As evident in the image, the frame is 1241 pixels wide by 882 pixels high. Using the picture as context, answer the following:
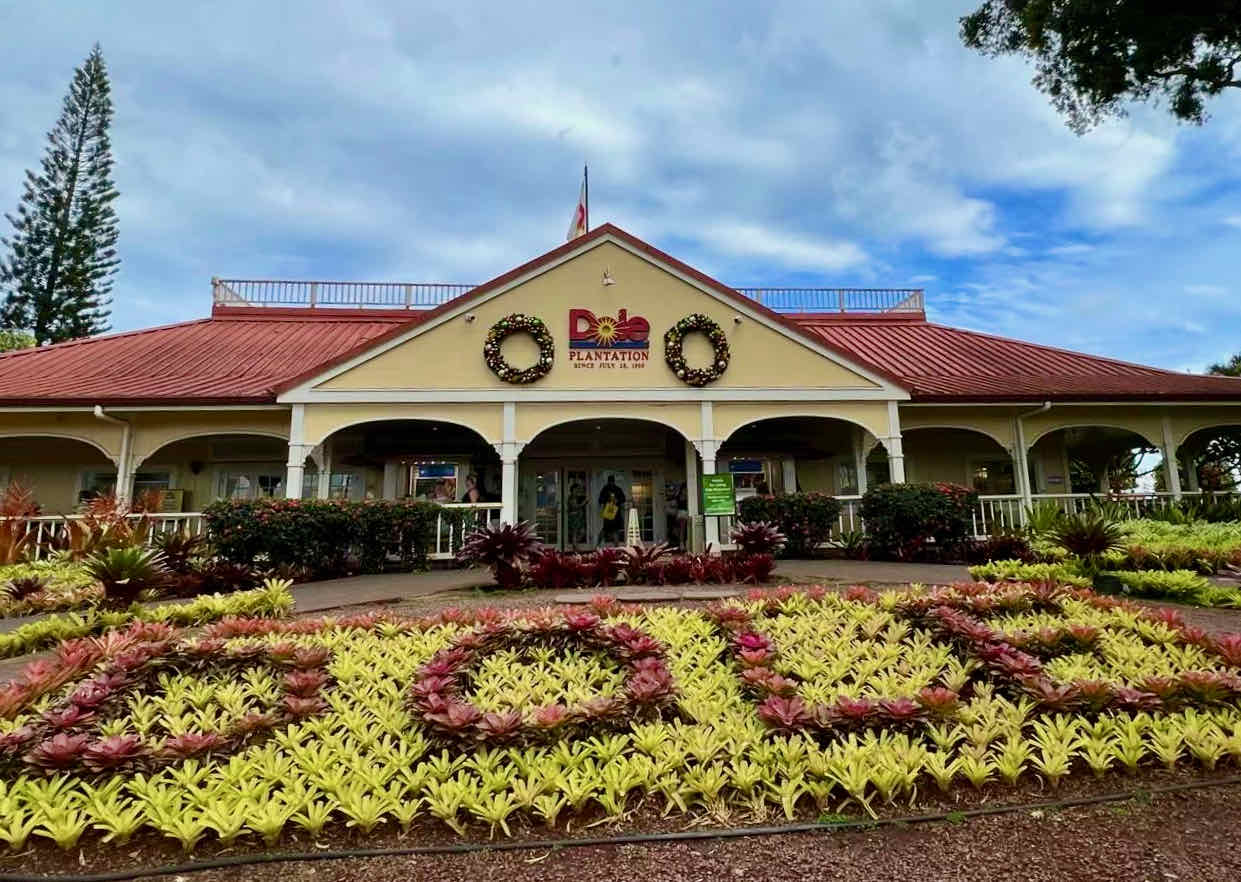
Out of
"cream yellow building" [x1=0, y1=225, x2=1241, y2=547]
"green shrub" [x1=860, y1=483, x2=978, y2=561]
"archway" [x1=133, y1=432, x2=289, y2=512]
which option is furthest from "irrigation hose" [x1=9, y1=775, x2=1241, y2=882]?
"archway" [x1=133, y1=432, x2=289, y2=512]

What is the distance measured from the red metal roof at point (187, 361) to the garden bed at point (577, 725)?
946 cm

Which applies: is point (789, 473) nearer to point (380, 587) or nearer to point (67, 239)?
point (380, 587)

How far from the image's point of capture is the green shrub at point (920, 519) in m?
10.6

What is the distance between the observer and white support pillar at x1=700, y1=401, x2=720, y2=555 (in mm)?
12477

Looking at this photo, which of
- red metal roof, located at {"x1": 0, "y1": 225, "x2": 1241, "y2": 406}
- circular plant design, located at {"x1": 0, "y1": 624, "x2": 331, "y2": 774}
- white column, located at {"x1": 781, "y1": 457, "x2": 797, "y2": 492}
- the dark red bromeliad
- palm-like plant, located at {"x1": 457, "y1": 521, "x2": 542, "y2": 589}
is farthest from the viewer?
white column, located at {"x1": 781, "y1": 457, "x2": 797, "y2": 492}

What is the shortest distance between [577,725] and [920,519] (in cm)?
880

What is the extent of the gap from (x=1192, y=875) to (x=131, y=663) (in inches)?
213

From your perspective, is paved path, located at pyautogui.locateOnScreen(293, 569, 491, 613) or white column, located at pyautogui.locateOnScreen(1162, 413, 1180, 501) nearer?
paved path, located at pyautogui.locateOnScreen(293, 569, 491, 613)

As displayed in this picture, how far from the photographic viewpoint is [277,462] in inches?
579

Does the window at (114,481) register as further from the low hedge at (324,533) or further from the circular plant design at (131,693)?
the circular plant design at (131,693)

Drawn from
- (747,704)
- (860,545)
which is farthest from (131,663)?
(860,545)

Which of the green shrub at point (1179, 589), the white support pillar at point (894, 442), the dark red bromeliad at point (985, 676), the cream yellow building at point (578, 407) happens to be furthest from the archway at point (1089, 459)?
the dark red bromeliad at point (985, 676)

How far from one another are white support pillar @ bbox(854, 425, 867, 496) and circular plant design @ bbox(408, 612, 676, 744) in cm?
996

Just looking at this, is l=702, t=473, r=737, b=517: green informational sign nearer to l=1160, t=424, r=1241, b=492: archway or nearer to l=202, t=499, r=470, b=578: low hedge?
l=202, t=499, r=470, b=578: low hedge
